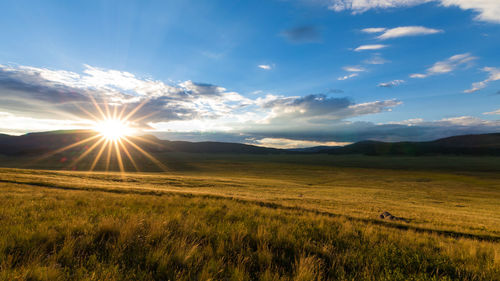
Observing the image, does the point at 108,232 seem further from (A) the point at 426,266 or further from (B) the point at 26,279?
(A) the point at 426,266

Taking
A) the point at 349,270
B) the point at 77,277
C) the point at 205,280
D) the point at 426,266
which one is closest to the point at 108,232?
the point at 77,277

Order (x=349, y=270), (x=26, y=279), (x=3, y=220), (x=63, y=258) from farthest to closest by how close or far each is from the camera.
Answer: (x=3, y=220) < (x=349, y=270) < (x=63, y=258) < (x=26, y=279)

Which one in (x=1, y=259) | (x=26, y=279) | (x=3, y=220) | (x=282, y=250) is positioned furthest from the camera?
(x=3, y=220)

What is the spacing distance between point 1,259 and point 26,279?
0.96 metres

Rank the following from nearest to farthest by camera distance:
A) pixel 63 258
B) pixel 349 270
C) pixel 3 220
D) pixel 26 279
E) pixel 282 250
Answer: pixel 26 279, pixel 63 258, pixel 349 270, pixel 282 250, pixel 3 220

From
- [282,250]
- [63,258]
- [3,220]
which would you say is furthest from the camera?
[3,220]

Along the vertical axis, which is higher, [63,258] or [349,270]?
[63,258]

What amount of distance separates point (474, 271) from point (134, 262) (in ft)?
18.9

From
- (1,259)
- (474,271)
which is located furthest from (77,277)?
(474,271)

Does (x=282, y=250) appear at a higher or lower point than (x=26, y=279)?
lower

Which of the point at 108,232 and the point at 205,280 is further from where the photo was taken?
the point at 108,232

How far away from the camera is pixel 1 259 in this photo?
10.7ft

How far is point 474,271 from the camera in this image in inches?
161

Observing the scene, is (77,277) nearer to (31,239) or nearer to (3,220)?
(31,239)
